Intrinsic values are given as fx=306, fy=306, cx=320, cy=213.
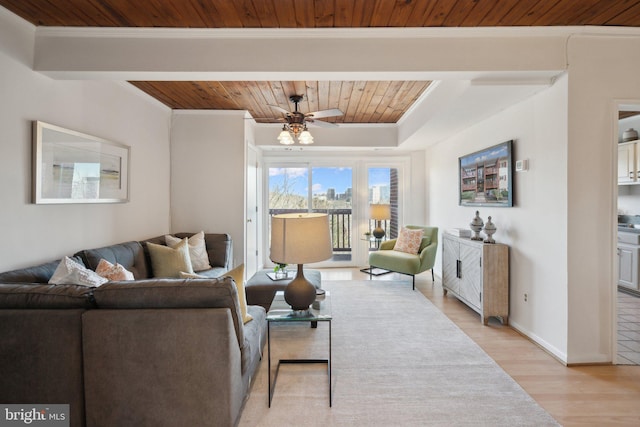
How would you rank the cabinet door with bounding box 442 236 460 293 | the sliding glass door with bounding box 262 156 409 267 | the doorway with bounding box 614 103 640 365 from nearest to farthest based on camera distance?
the cabinet door with bounding box 442 236 460 293, the doorway with bounding box 614 103 640 365, the sliding glass door with bounding box 262 156 409 267

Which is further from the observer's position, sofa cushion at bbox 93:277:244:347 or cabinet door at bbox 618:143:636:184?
cabinet door at bbox 618:143:636:184

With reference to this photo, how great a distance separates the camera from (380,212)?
5.35 meters

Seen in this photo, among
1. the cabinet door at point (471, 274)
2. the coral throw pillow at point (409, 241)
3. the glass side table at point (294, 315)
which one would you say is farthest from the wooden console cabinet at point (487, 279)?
the glass side table at point (294, 315)

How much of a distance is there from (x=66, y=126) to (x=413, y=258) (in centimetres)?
420

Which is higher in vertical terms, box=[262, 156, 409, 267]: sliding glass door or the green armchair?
box=[262, 156, 409, 267]: sliding glass door

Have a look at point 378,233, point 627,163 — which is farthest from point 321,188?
point 627,163

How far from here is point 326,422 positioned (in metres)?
1.77

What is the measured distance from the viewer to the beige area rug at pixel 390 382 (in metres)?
1.81

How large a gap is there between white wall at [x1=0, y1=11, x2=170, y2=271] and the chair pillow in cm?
42

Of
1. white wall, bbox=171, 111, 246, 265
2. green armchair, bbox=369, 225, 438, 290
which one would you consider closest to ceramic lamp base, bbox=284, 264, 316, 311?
white wall, bbox=171, 111, 246, 265

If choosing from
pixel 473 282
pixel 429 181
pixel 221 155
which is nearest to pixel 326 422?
pixel 473 282

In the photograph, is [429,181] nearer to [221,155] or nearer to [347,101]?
[347,101]

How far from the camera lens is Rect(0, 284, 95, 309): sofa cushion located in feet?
5.00

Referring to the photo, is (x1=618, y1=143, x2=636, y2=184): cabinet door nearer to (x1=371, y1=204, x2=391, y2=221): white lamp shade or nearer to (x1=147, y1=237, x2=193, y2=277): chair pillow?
(x1=371, y1=204, x2=391, y2=221): white lamp shade
